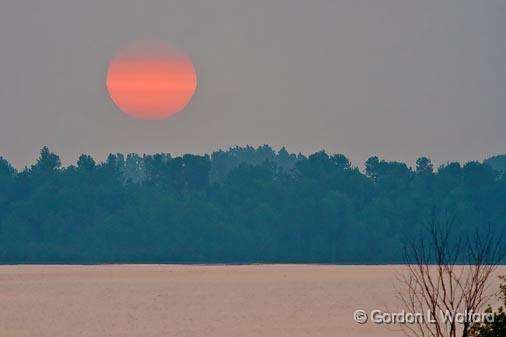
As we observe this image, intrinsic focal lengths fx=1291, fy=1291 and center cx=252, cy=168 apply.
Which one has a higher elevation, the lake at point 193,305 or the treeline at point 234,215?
the treeline at point 234,215

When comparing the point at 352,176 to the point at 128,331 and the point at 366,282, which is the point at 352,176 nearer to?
the point at 366,282

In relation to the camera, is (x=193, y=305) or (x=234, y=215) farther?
(x=234, y=215)

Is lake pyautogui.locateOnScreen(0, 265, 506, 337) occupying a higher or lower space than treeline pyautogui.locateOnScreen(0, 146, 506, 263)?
lower

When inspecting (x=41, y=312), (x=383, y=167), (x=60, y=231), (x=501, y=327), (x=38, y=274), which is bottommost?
(x=501, y=327)

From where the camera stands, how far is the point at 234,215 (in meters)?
178

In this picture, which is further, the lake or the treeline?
the treeline

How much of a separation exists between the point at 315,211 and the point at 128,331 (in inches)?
4636

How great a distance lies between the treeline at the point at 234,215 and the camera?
166375 millimetres

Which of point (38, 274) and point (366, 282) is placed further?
point (38, 274)

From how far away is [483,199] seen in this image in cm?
17988

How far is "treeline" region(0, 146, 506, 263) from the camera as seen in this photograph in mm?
166375

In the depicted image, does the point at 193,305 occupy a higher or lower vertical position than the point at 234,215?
lower

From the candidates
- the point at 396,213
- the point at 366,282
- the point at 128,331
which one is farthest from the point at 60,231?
the point at 128,331

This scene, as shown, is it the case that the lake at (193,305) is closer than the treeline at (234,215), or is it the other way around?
the lake at (193,305)
